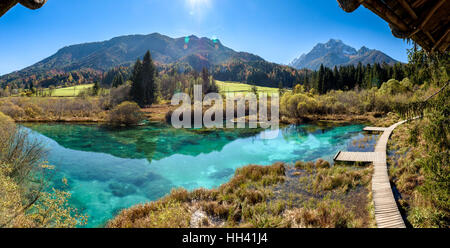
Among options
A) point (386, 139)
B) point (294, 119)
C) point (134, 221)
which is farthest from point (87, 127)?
point (386, 139)

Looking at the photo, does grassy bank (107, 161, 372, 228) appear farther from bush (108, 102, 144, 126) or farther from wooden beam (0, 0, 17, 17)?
bush (108, 102, 144, 126)

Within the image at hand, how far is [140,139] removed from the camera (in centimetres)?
2006

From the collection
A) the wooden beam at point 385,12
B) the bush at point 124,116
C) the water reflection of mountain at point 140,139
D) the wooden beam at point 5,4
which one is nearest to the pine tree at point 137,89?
the bush at point 124,116

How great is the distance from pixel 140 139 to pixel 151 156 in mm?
5632

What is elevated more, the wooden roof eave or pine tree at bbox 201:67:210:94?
pine tree at bbox 201:67:210:94

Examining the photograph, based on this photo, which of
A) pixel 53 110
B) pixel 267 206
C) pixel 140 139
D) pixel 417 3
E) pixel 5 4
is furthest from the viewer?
pixel 53 110

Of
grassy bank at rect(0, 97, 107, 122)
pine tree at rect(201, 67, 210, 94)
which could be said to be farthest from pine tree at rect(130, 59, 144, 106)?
pine tree at rect(201, 67, 210, 94)

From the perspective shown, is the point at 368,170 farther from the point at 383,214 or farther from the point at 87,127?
the point at 87,127

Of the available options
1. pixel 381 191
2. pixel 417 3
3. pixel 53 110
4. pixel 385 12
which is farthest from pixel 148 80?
pixel 417 3

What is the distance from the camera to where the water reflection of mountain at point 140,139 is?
16562 mm

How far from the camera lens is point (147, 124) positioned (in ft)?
90.7

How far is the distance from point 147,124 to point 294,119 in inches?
851

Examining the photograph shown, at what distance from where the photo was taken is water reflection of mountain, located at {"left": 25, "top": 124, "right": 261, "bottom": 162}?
16562 millimetres

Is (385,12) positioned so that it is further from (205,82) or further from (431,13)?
(205,82)
